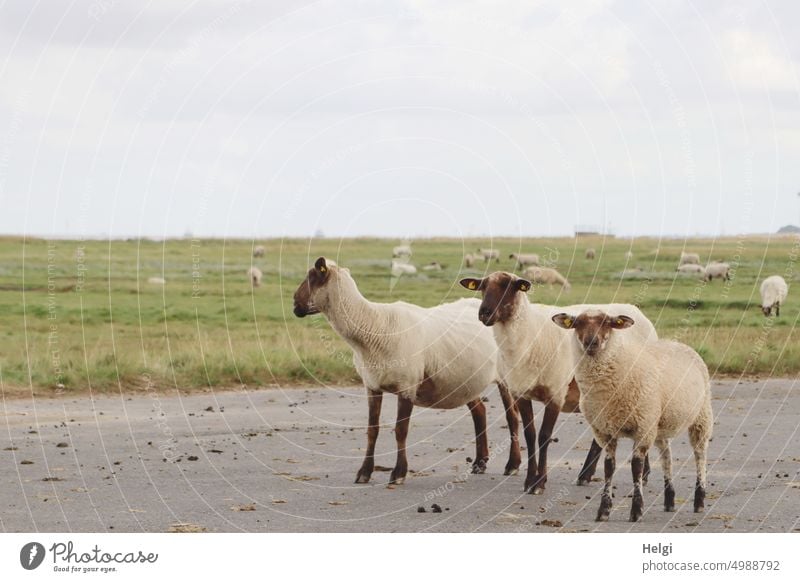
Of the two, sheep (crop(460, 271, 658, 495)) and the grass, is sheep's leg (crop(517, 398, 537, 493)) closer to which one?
sheep (crop(460, 271, 658, 495))

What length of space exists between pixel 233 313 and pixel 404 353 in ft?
97.3

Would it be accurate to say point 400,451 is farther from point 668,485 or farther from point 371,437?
point 668,485

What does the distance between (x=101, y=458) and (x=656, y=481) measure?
21.7ft

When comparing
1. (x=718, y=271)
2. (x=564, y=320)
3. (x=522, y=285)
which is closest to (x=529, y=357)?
(x=522, y=285)

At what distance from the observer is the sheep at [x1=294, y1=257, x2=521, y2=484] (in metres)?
14.2

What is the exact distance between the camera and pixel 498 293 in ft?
44.1

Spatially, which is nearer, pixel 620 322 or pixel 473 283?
pixel 620 322

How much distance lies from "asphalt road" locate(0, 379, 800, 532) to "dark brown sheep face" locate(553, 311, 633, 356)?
5.23 feet

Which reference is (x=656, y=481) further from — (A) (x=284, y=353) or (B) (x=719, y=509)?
(A) (x=284, y=353)

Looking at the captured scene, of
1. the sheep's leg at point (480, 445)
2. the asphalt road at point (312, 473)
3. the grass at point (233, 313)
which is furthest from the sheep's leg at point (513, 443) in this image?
the grass at point (233, 313)

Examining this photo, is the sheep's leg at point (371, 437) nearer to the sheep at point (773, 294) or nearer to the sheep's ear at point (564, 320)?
the sheep's ear at point (564, 320)

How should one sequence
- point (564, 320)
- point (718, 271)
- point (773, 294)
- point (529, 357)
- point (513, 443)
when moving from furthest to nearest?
1. point (718, 271)
2. point (773, 294)
3. point (513, 443)
4. point (529, 357)
5. point (564, 320)
